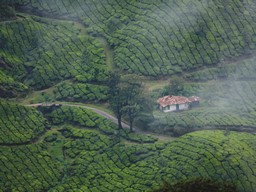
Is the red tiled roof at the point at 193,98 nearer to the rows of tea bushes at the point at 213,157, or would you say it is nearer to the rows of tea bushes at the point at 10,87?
the rows of tea bushes at the point at 213,157

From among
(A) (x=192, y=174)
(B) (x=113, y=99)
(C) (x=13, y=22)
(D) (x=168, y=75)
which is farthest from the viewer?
(C) (x=13, y=22)

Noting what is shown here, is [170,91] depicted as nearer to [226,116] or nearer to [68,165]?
[226,116]

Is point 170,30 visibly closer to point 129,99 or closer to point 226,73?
point 226,73

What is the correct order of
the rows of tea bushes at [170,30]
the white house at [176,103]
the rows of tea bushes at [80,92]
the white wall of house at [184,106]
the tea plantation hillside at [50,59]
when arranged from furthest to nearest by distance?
1. the rows of tea bushes at [170,30]
2. the tea plantation hillside at [50,59]
3. the rows of tea bushes at [80,92]
4. the white wall of house at [184,106]
5. the white house at [176,103]

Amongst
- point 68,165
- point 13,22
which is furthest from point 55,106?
point 13,22

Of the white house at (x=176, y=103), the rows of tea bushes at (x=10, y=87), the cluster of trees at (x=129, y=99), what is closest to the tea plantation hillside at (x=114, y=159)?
the cluster of trees at (x=129, y=99)

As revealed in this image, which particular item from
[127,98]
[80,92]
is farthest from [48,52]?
[127,98]
